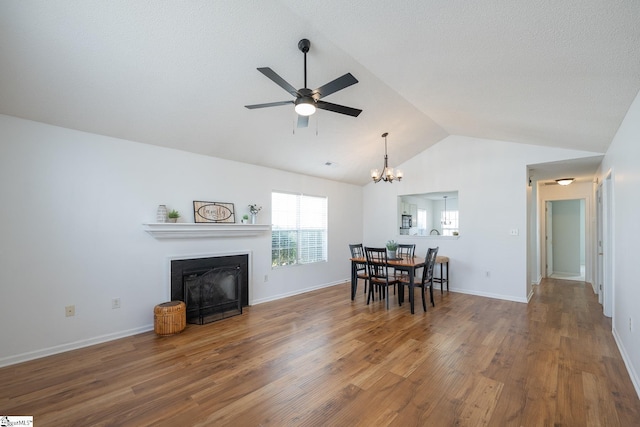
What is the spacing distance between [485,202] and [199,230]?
16.5 feet

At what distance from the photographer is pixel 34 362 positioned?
2.87m

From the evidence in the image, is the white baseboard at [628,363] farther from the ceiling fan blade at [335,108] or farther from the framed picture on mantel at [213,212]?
the framed picture on mantel at [213,212]

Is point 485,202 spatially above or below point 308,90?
below

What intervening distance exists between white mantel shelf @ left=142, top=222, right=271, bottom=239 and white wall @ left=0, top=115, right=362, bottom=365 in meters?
0.11

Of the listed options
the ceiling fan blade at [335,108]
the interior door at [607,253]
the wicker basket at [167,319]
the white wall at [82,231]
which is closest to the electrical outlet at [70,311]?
the white wall at [82,231]

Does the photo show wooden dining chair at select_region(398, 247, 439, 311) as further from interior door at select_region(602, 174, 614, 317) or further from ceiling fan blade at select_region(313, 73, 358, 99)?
ceiling fan blade at select_region(313, 73, 358, 99)

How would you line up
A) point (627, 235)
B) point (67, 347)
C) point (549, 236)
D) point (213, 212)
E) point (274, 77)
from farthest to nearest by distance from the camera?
point (549, 236)
point (213, 212)
point (67, 347)
point (627, 235)
point (274, 77)

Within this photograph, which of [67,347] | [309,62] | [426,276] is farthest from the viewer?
[426,276]

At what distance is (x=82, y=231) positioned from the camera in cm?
325

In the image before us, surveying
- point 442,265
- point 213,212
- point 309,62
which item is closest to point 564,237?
point 442,265

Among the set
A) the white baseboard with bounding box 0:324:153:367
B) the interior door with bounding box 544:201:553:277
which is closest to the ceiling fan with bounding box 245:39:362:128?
the white baseboard with bounding box 0:324:153:367

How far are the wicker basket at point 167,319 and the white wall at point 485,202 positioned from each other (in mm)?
4726

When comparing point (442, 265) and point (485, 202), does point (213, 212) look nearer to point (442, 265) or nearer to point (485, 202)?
point (442, 265)

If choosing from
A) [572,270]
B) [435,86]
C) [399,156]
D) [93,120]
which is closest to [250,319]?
[93,120]
